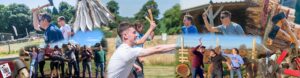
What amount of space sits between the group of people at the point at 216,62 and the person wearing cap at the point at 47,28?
190 cm

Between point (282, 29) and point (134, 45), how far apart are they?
2.16 metres

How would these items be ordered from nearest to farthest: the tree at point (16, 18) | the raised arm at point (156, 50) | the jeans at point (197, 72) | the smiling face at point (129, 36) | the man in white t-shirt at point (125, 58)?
1. the raised arm at point (156, 50)
2. the man in white t-shirt at point (125, 58)
3. the smiling face at point (129, 36)
4. the jeans at point (197, 72)
5. the tree at point (16, 18)

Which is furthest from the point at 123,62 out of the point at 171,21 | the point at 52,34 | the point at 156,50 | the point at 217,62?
the point at 52,34

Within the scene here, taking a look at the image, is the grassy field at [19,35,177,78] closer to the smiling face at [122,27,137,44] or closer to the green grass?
the green grass

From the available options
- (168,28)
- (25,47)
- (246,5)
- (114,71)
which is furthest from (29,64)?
(246,5)

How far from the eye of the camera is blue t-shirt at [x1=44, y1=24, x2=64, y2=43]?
26.1ft

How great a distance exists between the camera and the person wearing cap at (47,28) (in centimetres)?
796

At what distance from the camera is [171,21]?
7.52 metres

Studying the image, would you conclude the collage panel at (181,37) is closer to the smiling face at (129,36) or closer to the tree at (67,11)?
the tree at (67,11)

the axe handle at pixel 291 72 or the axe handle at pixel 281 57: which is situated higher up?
the axe handle at pixel 281 57

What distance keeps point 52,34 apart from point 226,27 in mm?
2413

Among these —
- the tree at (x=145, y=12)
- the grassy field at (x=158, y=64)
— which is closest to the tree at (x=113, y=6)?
the tree at (x=145, y=12)

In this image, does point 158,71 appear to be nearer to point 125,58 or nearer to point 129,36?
point 129,36

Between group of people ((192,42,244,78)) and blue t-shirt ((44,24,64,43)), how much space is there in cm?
192
